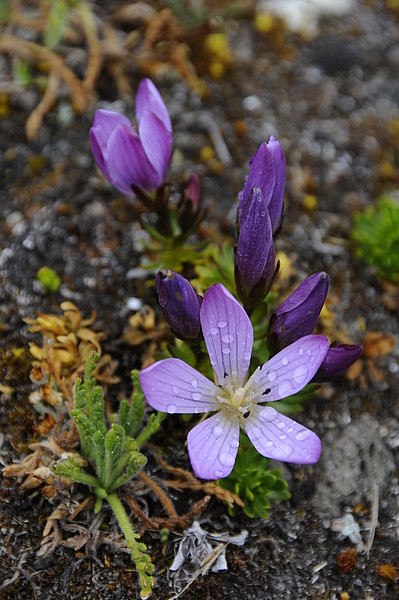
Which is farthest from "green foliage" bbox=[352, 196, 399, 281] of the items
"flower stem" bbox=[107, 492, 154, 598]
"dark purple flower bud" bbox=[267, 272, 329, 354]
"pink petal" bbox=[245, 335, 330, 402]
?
"flower stem" bbox=[107, 492, 154, 598]

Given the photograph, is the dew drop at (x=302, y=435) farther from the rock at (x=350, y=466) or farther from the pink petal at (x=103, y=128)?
the pink petal at (x=103, y=128)

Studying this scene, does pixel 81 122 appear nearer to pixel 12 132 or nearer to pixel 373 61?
pixel 12 132

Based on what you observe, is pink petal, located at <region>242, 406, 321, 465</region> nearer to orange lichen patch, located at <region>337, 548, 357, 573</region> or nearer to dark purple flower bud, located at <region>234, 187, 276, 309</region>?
dark purple flower bud, located at <region>234, 187, 276, 309</region>

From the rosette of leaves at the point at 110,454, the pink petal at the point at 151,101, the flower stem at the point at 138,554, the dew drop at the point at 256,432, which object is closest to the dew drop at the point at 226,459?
the dew drop at the point at 256,432

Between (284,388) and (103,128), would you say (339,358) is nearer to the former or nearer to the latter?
(284,388)

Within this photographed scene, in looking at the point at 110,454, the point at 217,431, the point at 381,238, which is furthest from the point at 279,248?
the point at 110,454

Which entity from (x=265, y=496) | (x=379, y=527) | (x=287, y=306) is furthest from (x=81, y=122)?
(x=379, y=527)

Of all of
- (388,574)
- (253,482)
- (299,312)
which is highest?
(299,312)
